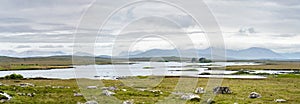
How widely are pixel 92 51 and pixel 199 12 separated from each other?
11141 mm

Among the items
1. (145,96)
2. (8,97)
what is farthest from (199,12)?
(8,97)

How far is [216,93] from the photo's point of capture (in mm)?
47219

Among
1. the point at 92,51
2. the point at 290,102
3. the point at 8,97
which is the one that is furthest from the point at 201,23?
the point at 8,97

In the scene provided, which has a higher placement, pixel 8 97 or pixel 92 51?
pixel 92 51

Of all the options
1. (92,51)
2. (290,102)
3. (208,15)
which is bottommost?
Result: (290,102)

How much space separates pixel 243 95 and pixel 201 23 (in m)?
16.4

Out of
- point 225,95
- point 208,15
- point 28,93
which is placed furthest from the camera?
point 225,95

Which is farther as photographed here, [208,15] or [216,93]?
[216,93]

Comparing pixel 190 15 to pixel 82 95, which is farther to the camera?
pixel 82 95

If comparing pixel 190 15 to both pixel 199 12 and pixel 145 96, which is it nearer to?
pixel 199 12

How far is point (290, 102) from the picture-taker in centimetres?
4006

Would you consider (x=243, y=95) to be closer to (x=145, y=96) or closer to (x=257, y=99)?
(x=257, y=99)

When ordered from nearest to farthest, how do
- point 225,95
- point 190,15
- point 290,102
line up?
point 190,15
point 290,102
point 225,95

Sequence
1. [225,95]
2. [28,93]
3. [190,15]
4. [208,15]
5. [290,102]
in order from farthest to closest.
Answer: [225,95] < [28,93] < [290,102] < [190,15] < [208,15]
